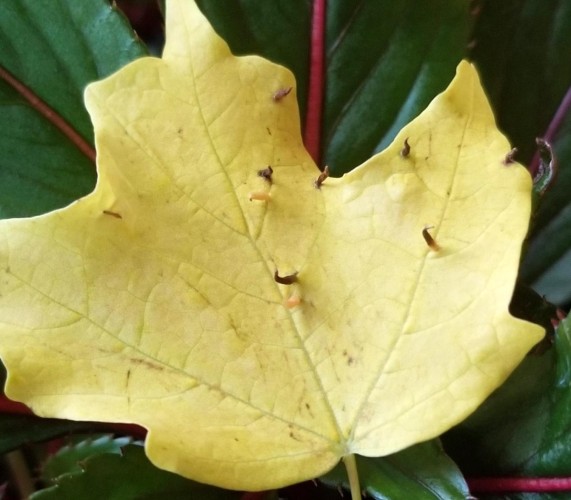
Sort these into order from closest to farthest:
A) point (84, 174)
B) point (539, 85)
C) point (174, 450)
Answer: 1. point (174, 450)
2. point (84, 174)
3. point (539, 85)

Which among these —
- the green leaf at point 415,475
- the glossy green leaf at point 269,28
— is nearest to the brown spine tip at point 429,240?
the green leaf at point 415,475

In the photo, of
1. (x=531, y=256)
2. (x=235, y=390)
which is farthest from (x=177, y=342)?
(x=531, y=256)

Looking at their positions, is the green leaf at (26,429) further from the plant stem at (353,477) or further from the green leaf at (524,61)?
the green leaf at (524,61)

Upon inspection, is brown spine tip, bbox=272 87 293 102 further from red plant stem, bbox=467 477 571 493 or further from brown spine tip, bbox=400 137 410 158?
red plant stem, bbox=467 477 571 493

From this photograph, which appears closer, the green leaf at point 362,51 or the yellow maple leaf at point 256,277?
the yellow maple leaf at point 256,277

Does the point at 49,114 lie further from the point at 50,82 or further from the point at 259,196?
the point at 259,196

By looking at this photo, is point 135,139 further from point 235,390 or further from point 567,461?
point 567,461

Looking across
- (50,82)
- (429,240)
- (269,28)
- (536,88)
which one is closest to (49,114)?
(50,82)
